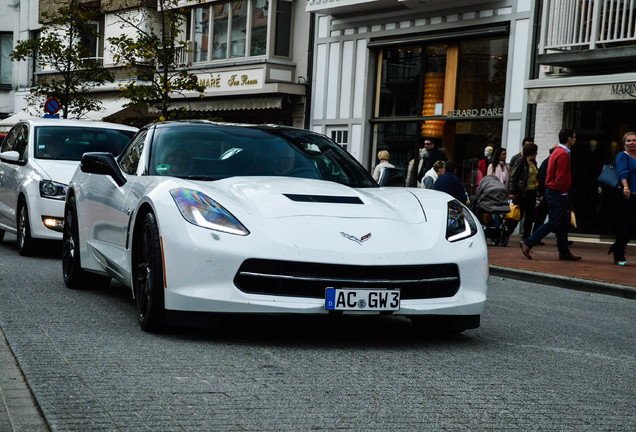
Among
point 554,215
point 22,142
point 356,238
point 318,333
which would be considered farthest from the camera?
point 554,215

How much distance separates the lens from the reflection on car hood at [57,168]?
11375 mm

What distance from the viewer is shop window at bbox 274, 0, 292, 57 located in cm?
2770

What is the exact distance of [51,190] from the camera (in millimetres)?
11273

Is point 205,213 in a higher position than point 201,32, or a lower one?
lower

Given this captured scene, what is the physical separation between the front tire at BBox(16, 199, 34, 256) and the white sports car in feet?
15.6

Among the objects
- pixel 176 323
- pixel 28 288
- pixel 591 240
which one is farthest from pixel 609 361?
pixel 591 240

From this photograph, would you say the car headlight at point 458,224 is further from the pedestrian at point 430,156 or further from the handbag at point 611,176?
the pedestrian at point 430,156

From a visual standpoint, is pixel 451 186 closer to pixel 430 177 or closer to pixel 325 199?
pixel 430 177

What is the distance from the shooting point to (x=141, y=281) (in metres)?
6.09

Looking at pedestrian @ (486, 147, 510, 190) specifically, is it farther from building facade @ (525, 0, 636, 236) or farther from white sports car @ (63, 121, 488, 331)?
white sports car @ (63, 121, 488, 331)

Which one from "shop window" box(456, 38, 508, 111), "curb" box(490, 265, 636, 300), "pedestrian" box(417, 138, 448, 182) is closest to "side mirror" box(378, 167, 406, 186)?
"curb" box(490, 265, 636, 300)

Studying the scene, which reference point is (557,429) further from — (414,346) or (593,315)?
(593,315)

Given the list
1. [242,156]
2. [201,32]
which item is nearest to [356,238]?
[242,156]

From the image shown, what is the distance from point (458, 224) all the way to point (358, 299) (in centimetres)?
97
